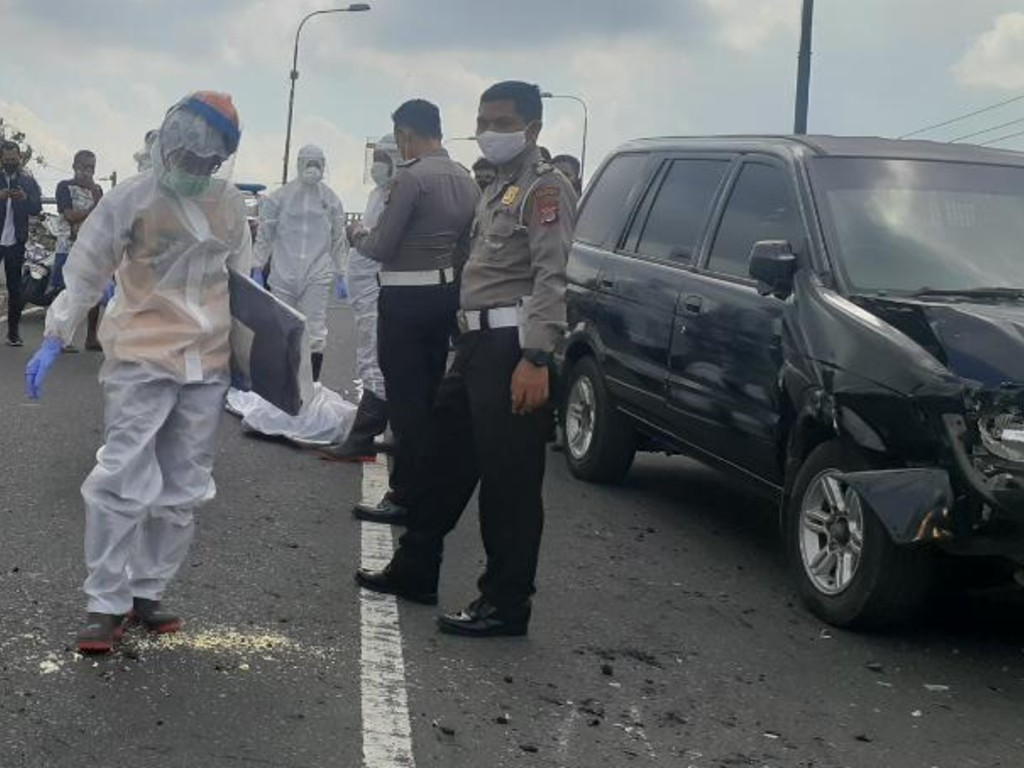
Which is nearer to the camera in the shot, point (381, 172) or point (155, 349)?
point (155, 349)

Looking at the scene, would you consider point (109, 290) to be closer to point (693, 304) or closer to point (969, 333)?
point (693, 304)

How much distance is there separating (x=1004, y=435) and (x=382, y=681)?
2185 millimetres

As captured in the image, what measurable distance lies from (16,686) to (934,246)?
3.97 metres

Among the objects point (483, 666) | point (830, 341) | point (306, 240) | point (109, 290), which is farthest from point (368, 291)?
point (483, 666)

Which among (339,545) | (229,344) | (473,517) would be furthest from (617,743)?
(473,517)

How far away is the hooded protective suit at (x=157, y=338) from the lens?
505 cm

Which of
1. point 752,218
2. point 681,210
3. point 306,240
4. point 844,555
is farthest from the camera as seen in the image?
point 306,240

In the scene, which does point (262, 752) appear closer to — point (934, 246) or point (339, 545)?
point (339, 545)

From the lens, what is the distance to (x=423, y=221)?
6.52 meters

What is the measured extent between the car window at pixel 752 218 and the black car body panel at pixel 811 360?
2 cm

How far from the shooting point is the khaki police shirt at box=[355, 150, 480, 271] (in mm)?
6422

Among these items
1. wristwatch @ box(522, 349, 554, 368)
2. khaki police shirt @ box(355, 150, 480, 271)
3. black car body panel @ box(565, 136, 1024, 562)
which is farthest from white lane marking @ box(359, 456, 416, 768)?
black car body panel @ box(565, 136, 1024, 562)

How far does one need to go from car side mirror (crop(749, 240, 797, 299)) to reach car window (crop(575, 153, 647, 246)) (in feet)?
7.28

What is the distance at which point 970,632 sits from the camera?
6059 millimetres
